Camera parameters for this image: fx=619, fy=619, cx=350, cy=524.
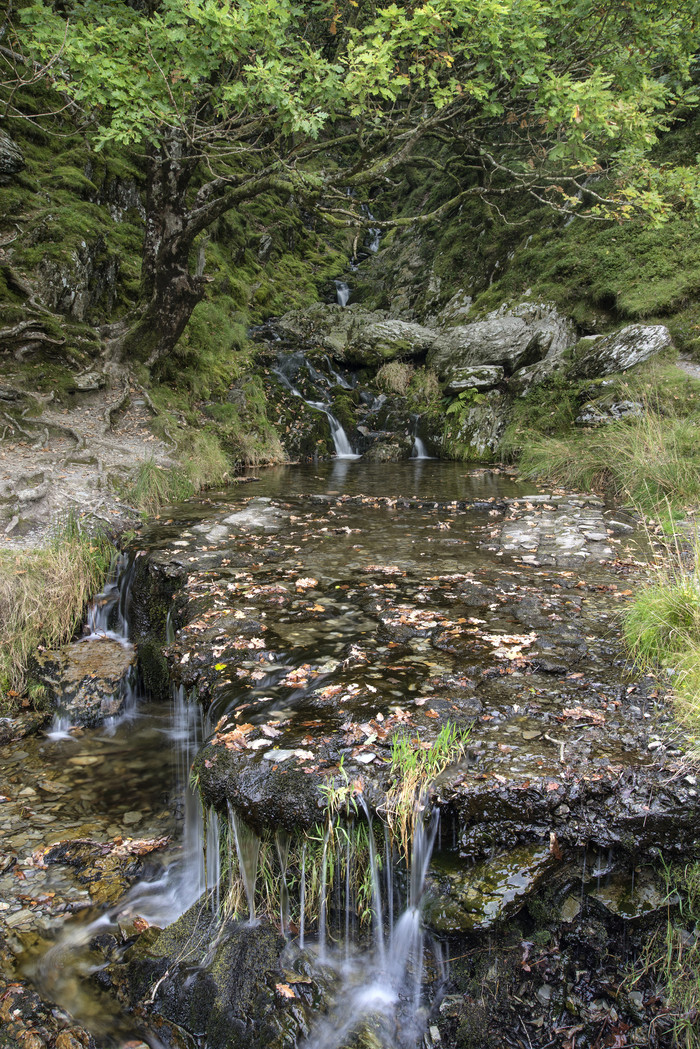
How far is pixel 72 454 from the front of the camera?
320 inches

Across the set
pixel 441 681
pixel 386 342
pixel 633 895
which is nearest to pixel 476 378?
pixel 386 342

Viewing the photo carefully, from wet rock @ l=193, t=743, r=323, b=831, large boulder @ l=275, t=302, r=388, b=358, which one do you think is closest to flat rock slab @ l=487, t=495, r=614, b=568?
wet rock @ l=193, t=743, r=323, b=831

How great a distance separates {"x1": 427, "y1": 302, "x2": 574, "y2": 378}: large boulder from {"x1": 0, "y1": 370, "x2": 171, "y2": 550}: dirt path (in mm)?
6951

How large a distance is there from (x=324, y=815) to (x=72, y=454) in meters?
6.71

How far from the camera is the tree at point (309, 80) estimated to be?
20.7ft

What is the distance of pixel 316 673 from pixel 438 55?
7.05 metres

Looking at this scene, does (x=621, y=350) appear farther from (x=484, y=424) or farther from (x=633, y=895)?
(x=633, y=895)

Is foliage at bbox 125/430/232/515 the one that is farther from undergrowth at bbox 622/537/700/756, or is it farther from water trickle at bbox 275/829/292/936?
undergrowth at bbox 622/537/700/756

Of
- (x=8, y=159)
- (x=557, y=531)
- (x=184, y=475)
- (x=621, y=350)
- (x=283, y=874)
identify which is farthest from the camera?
(x=621, y=350)

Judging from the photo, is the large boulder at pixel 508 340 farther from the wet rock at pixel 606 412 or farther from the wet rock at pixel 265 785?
the wet rock at pixel 265 785

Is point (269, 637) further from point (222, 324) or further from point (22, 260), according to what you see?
point (222, 324)

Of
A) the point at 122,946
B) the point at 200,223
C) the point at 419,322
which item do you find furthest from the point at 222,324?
the point at 122,946

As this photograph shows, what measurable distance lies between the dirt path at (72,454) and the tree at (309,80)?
1.32 meters

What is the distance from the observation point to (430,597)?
510 cm
